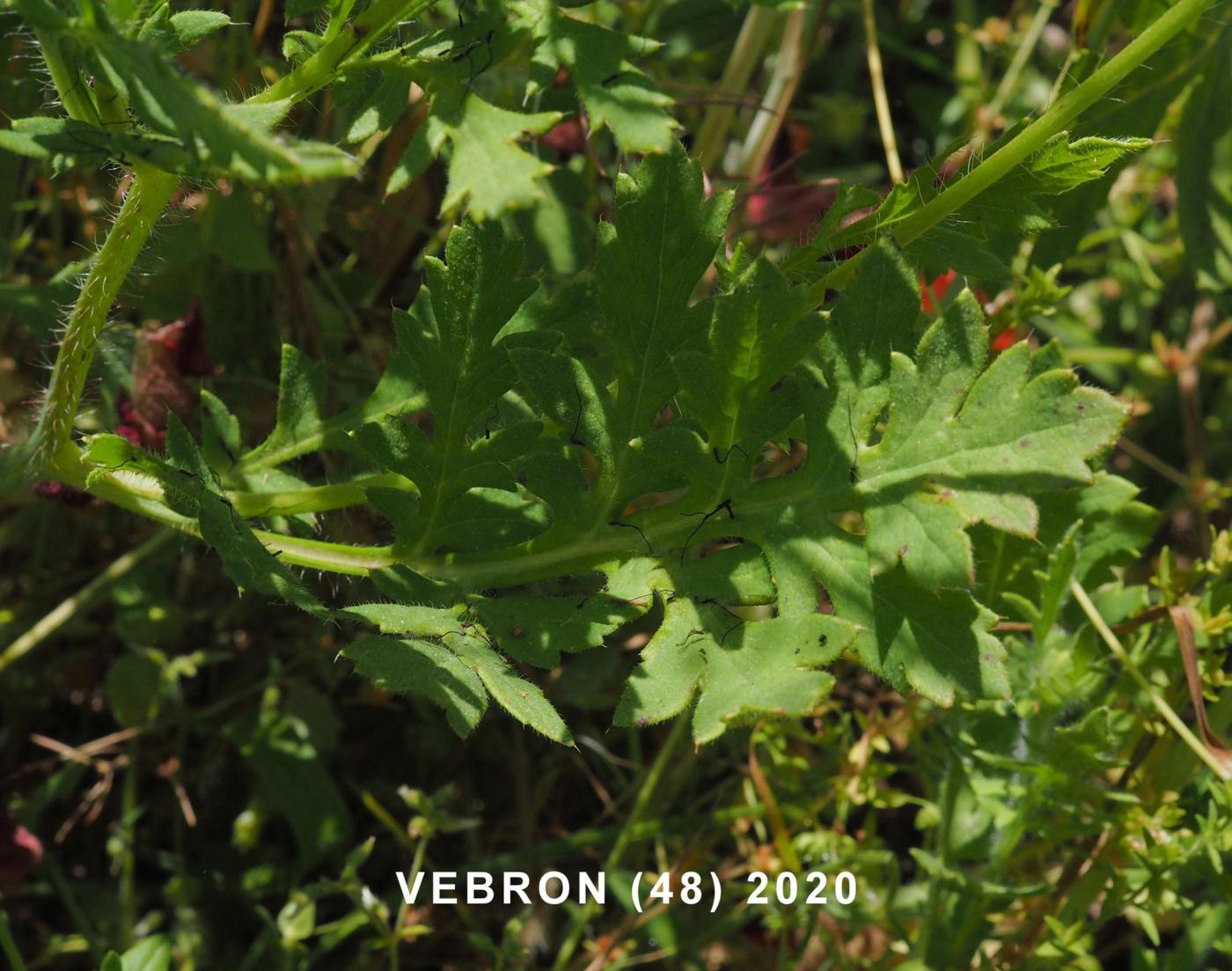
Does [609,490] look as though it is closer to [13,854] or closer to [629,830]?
[629,830]

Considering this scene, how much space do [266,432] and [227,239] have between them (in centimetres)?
31

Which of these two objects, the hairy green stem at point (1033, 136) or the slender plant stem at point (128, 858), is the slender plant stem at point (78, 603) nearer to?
the slender plant stem at point (128, 858)

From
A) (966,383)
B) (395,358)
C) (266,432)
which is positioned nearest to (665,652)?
(966,383)

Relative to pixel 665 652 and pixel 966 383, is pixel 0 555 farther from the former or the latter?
pixel 966 383

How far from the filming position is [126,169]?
121 cm

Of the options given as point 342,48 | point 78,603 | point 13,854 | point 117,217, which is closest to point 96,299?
point 117,217

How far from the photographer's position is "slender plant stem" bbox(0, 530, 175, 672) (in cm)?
192

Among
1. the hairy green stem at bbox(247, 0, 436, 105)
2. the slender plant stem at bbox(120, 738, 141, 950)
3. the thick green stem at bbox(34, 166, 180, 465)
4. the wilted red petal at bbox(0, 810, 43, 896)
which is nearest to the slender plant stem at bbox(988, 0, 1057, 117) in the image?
the hairy green stem at bbox(247, 0, 436, 105)

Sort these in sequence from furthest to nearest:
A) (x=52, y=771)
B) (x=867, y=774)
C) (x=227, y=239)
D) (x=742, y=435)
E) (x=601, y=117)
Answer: (x=52, y=771)
(x=227, y=239)
(x=867, y=774)
(x=742, y=435)
(x=601, y=117)

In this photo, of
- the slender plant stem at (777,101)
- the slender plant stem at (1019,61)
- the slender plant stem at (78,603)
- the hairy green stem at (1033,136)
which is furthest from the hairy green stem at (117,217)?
the slender plant stem at (1019,61)

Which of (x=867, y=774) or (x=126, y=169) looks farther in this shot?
(x=867, y=774)

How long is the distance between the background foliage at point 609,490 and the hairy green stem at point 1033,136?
0.01 m

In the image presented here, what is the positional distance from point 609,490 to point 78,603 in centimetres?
107

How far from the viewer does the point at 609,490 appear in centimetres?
135
